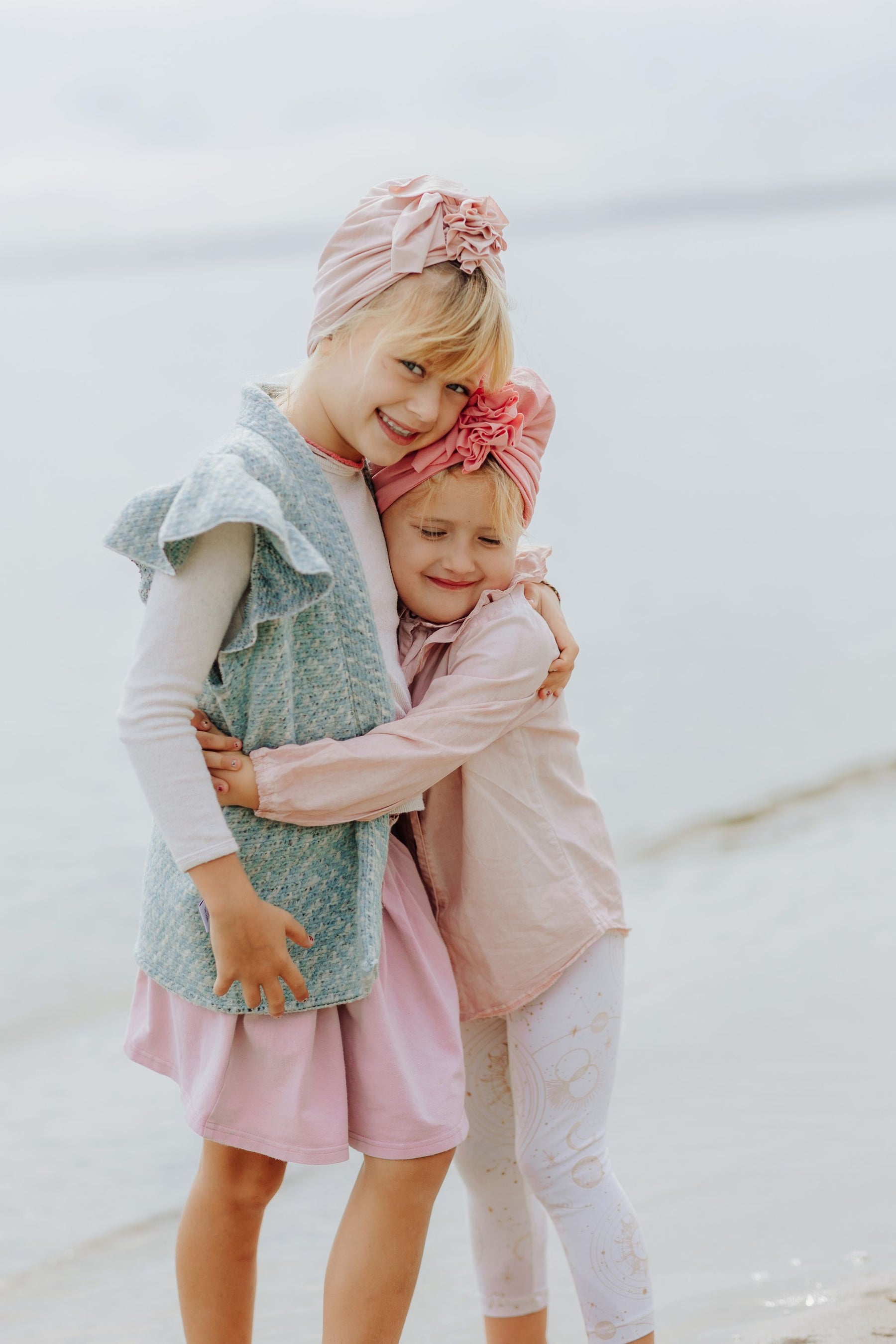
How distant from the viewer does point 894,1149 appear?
255 cm

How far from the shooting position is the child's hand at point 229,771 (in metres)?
1.47

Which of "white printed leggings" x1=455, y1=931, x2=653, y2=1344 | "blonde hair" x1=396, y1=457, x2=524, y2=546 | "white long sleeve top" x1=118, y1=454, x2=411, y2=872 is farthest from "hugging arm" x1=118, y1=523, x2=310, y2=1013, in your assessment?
"white printed leggings" x1=455, y1=931, x2=653, y2=1344

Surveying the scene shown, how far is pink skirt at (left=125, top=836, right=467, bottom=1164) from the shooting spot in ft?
5.03

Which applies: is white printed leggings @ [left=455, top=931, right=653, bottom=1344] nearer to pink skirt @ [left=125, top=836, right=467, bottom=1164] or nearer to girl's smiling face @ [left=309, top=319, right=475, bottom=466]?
pink skirt @ [left=125, top=836, right=467, bottom=1164]

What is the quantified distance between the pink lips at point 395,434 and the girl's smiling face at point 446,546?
0.09 meters

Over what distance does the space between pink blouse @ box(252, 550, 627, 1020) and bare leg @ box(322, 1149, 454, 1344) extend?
10.7 inches

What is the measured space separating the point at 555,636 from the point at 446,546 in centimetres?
21

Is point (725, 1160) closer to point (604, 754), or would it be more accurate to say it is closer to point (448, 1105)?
point (448, 1105)

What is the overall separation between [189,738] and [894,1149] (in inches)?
72.3

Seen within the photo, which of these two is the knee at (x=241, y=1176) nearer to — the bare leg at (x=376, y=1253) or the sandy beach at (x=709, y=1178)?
the bare leg at (x=376, y=1253)

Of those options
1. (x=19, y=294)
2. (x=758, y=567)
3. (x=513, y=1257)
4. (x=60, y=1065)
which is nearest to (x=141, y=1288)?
(x=513, y=1257)

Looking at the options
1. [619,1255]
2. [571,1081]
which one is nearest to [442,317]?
[571,1081]

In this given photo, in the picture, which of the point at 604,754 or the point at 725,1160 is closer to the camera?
the point at 725,1160

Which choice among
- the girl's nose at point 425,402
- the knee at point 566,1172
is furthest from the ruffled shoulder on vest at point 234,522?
the knee at point 566,1172
